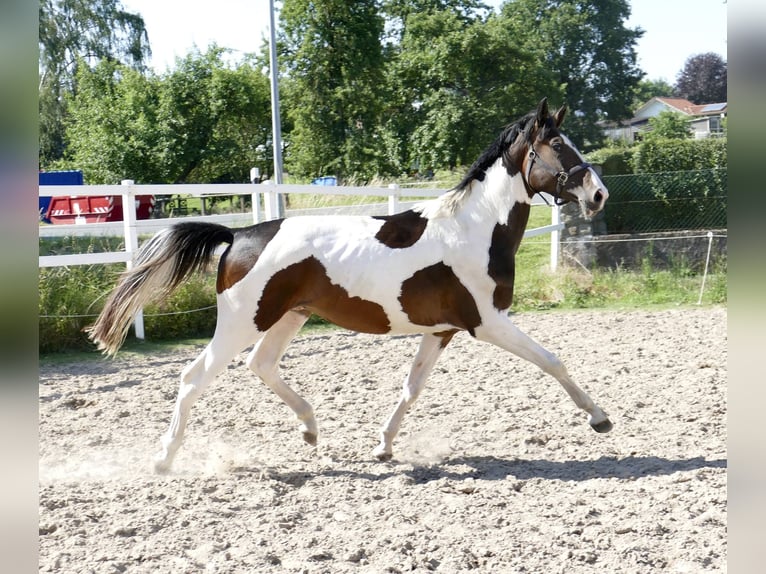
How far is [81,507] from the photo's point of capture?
3.58m

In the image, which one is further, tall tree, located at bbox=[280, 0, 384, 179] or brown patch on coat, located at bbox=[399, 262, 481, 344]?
tall tree, located at bbox=[280, 0, 384, 179]

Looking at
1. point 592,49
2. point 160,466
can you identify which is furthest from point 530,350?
point 592,49

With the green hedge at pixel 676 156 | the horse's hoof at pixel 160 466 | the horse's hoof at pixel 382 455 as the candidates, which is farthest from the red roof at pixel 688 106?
the horse's hoof at pixel 160 466

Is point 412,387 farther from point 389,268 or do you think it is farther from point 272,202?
point 272,202

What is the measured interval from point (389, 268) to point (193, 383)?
138 centimetres

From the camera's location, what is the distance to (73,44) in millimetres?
36750

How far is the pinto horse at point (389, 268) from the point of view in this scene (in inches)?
173

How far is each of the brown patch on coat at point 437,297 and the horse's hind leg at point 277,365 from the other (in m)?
0.79

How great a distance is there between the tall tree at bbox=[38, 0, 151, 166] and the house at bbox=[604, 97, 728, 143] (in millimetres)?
28521

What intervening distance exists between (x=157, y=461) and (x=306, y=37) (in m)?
21.0

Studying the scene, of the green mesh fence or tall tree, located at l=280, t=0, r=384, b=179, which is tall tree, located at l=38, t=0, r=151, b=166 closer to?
tall tree, located at l=280, t=0, r=384, b=179

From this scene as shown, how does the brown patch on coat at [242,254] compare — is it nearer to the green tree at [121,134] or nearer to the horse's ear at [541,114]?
the horse's ear at [541,114]

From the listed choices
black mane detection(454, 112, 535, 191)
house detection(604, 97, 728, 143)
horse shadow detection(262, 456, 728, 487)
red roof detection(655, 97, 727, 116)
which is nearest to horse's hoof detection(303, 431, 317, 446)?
horse shadow detection(262, 456, 728, 487)

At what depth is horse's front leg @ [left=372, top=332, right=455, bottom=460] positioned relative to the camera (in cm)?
461
